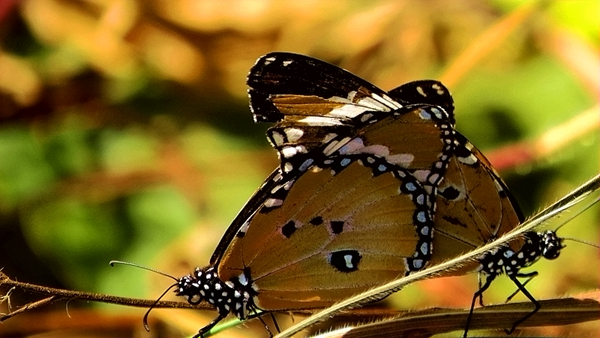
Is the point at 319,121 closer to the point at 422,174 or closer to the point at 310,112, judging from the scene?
the point at 310,112

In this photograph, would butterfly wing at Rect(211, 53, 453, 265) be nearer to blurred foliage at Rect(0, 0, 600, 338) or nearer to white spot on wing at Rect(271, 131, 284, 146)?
white spot on wing at Rect(271, 131, 284, 146)

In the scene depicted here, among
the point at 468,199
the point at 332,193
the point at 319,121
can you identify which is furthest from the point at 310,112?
the point at 468,199

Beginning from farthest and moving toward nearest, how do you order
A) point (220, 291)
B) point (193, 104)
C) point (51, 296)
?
point (193, 104) → point (220, 291) → point (51, 296)

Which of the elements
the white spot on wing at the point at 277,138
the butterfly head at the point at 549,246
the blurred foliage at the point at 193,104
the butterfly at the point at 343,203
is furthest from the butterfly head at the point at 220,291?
the blurred foliage at the point at 193,104

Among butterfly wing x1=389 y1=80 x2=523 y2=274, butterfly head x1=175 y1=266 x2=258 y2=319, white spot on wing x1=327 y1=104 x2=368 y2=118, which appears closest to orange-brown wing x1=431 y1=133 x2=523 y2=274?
butterfly wing x1=389 y1=80 x2=523 y2=274

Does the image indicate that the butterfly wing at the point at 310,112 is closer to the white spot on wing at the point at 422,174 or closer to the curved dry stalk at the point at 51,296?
the white spot on wing at the point at 422,174

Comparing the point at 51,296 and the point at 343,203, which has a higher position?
the point at 343,203
